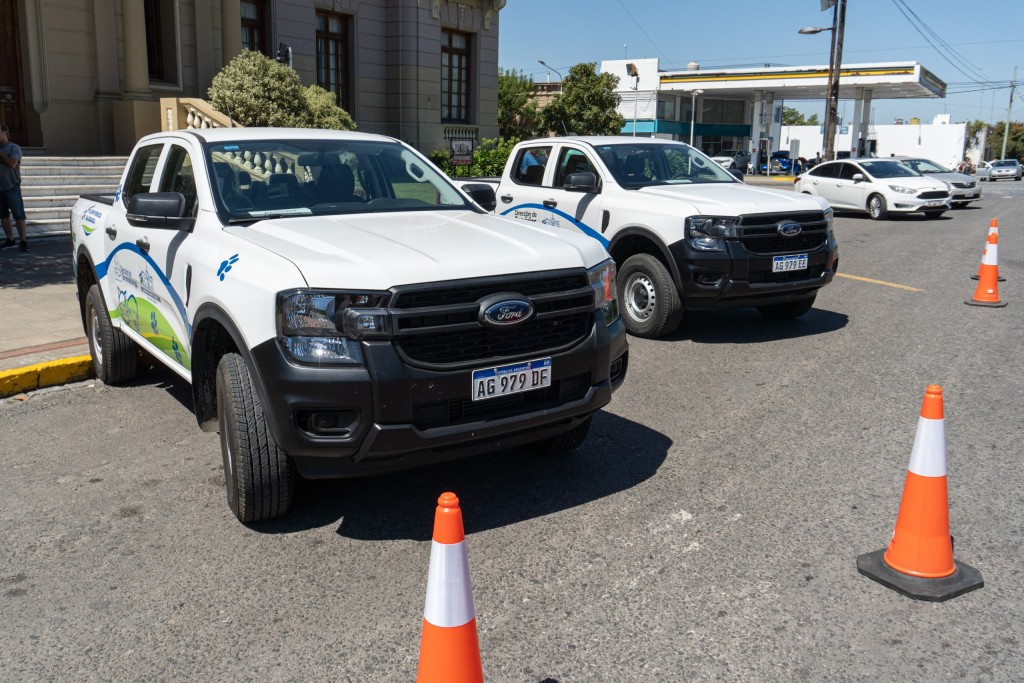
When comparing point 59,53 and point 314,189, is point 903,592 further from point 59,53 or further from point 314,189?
point 59,53

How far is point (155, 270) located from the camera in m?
5.29

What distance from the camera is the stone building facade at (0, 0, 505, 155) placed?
1636 centimetres

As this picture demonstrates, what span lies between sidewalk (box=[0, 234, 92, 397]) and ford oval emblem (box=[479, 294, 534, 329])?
424cm

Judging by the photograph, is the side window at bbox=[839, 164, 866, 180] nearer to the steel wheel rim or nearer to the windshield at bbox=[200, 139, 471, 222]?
the steel wheel rim

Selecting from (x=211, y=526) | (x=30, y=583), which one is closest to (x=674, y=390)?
(x=211, y=526)

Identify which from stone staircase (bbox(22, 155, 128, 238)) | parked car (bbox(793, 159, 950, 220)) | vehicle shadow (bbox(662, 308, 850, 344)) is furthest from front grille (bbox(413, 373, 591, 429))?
parked car (bbox(793, 159, 950, 220))

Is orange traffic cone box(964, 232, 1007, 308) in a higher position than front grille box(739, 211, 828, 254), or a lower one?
lower

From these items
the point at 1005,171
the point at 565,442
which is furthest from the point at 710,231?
the point at 1005,171

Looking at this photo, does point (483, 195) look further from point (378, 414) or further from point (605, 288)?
point (378, 414)

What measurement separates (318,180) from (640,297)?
4002 mm

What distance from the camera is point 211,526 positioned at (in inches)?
169

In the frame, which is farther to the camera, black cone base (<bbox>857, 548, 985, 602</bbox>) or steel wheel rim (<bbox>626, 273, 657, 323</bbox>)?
steel wheel rim (<bbox>626, 273, 657, 323</bbox>)

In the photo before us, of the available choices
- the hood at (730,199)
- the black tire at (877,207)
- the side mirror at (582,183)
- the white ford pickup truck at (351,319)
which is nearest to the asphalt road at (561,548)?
the white ford pickup truck at (351,319)

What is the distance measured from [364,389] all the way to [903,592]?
7.59ft
